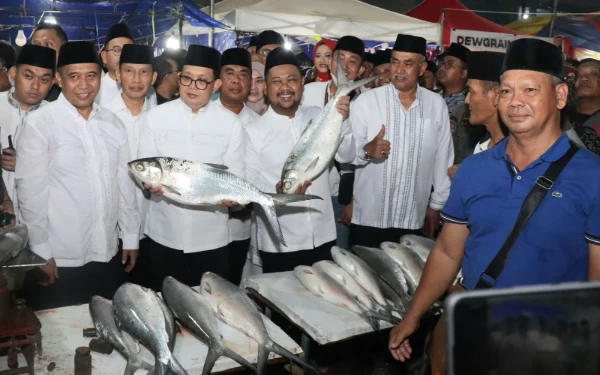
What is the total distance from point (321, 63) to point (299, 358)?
5747 millimetres

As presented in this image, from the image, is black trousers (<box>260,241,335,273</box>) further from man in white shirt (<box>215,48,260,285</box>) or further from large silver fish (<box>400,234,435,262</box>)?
large silver fish (<box>400,234,435,262</box>)

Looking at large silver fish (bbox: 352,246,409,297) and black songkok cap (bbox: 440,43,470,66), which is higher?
black songkok cap (bbox: 440,43,470,66)

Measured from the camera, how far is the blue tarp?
10.6m

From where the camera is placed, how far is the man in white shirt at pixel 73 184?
157 inches

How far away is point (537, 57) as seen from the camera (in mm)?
2562

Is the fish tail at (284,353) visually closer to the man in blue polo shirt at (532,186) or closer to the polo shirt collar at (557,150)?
the man in blue polo shirt at (532,186)

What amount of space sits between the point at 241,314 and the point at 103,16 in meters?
10.7

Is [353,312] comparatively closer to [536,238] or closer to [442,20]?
[536,238]

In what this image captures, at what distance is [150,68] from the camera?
4.96 metres

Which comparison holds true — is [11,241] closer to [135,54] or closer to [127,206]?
[127,206]

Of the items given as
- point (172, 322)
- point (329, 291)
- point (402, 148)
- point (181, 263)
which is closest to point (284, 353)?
point (172, 322)

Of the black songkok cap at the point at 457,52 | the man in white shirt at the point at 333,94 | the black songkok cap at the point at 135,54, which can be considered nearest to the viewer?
the black songkok cap at the point at 135,54

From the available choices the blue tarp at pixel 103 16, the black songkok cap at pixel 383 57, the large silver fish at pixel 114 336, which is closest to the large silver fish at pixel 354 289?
the large silver fish at pixel 114 336

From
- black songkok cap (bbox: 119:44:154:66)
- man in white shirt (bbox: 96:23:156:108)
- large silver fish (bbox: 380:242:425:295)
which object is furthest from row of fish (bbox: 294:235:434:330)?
man in white shirt (bbox: 96:23:156:108)
